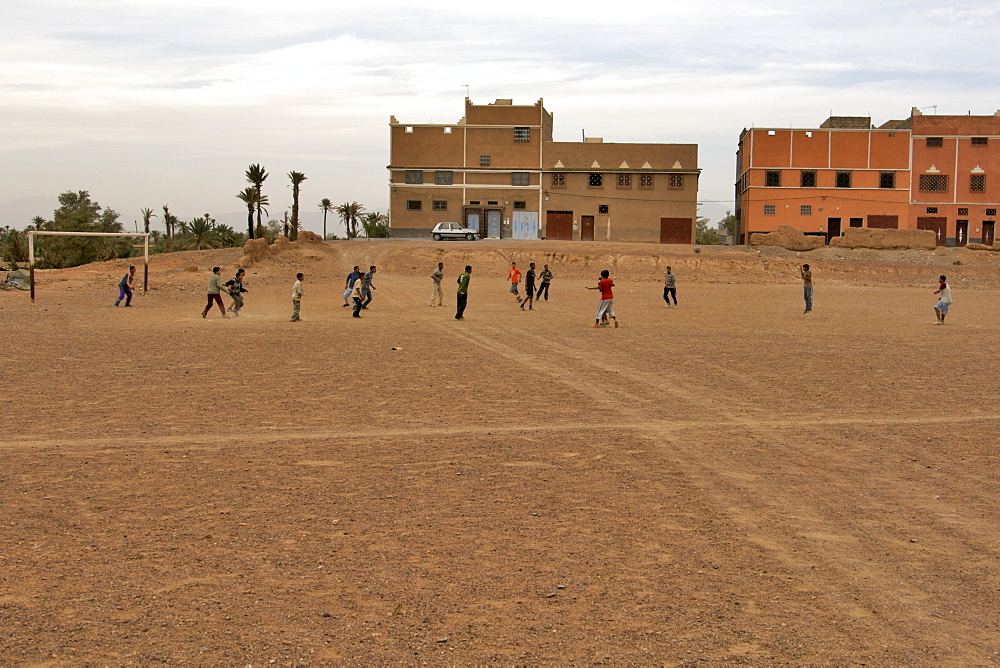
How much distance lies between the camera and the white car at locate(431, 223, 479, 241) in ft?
180

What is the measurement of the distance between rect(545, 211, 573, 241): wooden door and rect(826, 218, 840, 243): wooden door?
16926 mm

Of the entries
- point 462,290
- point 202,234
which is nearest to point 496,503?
point 462,290

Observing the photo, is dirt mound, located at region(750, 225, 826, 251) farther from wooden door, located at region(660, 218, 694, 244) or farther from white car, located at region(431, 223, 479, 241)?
white car, located at region(431, 223, 479, 241)

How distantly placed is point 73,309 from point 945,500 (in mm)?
25265

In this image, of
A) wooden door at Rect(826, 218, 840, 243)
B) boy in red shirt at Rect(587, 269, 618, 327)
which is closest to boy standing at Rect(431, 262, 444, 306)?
boy in red shirt at Rect(587, 269, 618, 327)

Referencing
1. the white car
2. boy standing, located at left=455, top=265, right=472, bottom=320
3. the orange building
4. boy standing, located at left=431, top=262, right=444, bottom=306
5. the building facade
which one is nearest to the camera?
boy standing, located at left=455, top=265, right=472, bottom=320

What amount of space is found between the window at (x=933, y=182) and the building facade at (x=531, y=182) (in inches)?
577

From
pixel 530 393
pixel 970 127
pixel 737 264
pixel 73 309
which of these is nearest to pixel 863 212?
pixel 970 127

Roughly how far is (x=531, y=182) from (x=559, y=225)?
11.4 ft

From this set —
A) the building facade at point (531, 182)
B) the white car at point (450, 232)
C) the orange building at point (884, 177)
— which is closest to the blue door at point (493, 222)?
the building facade at point (531, 182)

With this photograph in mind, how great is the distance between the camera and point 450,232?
55.1 meters

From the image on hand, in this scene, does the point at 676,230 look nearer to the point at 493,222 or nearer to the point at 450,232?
the point at 493,222

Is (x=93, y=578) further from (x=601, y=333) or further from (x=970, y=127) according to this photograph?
(x=970, y=127)

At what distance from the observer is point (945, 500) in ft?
25.4
